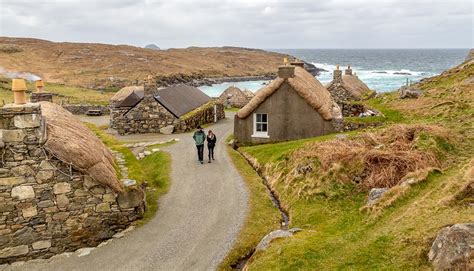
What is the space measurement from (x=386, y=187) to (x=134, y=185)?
30.3 ft

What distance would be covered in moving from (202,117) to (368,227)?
88.6 feet

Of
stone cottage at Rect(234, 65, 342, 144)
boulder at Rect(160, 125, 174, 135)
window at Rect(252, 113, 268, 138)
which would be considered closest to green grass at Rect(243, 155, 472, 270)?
stone cottage at Rect(234, 65, 342, 144)

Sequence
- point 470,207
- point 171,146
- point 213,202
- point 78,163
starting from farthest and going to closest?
1. point 171,146
2. point 213,202
3. point 78,163
4. point 470,207

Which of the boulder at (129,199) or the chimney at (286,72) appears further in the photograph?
the chimney at (286,72)

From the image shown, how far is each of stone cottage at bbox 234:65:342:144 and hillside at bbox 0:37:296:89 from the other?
2868 inches

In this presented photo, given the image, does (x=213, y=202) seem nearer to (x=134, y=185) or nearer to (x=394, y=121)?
(x=134, y=185)

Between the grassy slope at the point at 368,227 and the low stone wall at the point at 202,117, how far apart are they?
57.7ft

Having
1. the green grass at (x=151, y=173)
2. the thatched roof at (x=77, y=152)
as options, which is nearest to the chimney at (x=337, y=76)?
the green grass at (x=151, y=173)

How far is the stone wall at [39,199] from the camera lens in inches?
538

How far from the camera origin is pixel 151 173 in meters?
23.1

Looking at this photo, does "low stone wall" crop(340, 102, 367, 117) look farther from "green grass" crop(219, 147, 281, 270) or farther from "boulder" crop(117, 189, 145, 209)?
"boulder" crop(117, 189, 145, 209)

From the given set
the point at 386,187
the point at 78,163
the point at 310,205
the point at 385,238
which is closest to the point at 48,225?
the point at 78,163

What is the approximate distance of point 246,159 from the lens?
81.8 ft

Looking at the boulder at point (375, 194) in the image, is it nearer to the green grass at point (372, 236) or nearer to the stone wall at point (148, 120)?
the green grass at point (372, 236)
